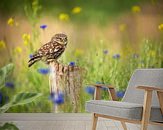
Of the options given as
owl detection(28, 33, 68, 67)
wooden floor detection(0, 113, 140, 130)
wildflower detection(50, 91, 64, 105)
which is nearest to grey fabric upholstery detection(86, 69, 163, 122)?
wooden floor detection(0, 113, 140, 130)

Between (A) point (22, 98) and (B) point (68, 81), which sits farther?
(B) point (68, 81)

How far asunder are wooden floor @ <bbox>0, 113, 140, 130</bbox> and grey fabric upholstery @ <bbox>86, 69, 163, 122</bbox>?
2.89 feet

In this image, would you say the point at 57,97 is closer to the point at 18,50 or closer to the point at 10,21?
the point at 18,50

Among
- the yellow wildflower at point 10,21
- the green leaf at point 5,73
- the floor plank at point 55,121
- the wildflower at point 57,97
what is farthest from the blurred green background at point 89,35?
the green leaf at point 5,73

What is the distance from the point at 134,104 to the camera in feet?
10.1

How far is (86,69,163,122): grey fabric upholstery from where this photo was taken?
295 centimetres

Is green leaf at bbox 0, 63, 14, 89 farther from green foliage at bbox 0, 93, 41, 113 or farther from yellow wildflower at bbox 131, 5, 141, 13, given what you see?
yellow wildflower at bbox 131, 5, 141, 13

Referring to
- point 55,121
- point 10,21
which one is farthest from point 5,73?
point 10,21

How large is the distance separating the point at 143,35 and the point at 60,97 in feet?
5.03

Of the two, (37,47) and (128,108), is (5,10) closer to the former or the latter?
(37,47)

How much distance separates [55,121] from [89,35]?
53.8 inches

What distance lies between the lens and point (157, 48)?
17.4 ft

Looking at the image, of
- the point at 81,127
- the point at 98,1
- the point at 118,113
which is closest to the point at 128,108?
the point at 118,113

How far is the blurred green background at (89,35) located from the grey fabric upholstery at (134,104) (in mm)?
1518
